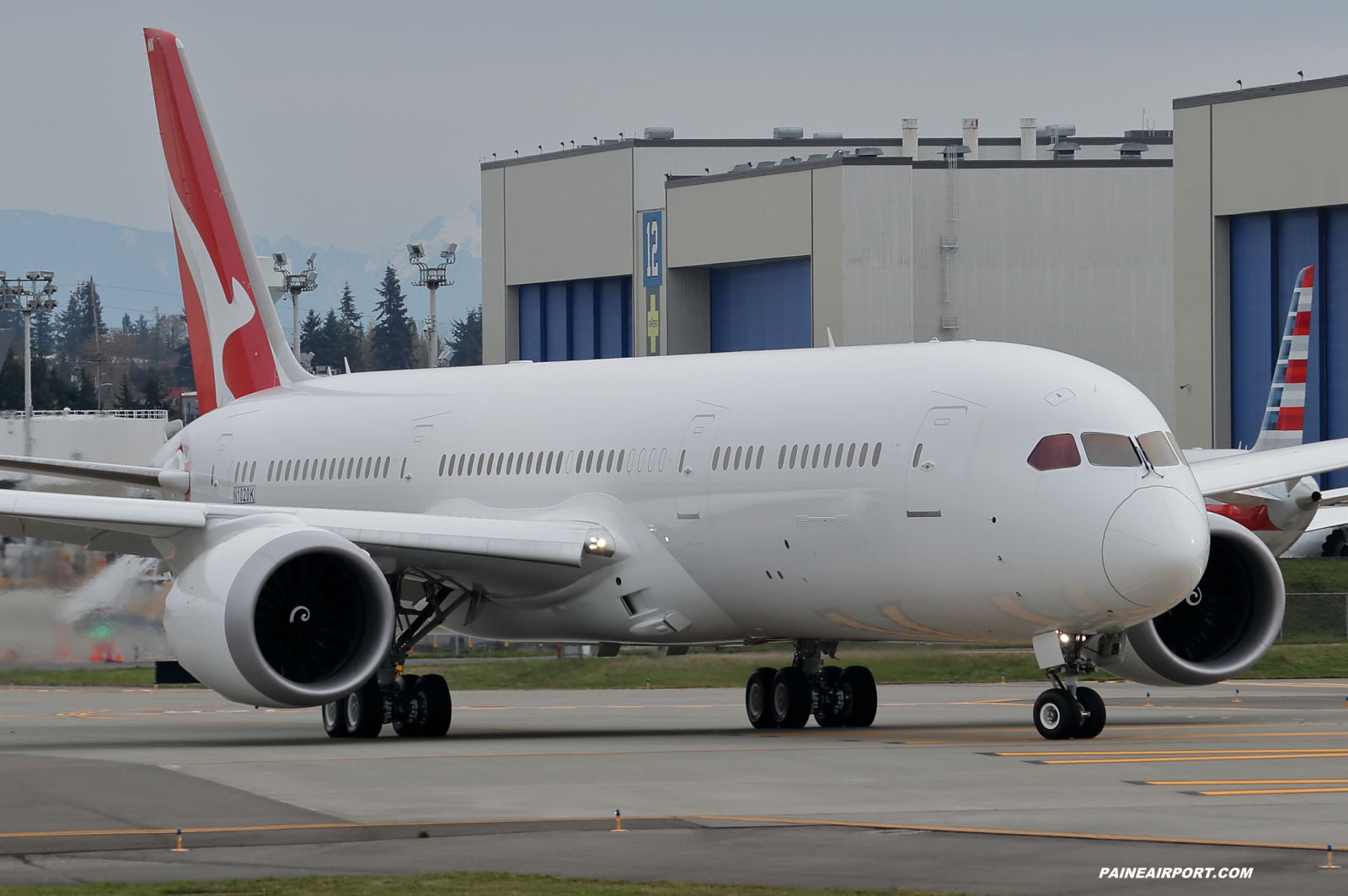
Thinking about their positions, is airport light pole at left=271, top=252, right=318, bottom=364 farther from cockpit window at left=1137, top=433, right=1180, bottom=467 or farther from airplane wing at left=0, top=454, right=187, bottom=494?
cockpit window at left=1137, top=433, right=1180, bottom=467

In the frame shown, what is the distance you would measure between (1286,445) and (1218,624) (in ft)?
86.1

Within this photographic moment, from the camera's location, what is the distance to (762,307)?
83.6 meters

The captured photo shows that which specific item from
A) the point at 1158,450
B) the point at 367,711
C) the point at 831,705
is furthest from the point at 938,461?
the point at 367,711

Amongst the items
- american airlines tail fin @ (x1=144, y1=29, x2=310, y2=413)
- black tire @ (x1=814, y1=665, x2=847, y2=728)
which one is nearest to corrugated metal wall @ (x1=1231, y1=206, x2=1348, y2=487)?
american airlines tail fin @ (x1=144, y1=29, x2=310, y2=413)

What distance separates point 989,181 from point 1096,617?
62.2 metres

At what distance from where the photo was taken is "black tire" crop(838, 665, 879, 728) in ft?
85.1

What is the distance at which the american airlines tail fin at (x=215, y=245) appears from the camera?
3278cm

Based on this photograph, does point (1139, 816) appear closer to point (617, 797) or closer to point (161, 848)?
point (617, 797)

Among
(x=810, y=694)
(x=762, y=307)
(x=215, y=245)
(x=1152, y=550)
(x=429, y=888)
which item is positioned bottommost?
(x=810, y=694)

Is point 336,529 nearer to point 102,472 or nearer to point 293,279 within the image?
point 102,472

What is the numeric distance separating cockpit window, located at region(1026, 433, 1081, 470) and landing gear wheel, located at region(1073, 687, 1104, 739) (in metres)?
2.60

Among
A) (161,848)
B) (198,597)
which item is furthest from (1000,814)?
(198,597)

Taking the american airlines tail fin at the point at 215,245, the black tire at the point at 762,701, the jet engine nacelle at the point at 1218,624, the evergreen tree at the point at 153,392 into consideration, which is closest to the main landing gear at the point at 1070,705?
the jet engine nacelle at the point at 1218,624

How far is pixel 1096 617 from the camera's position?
828 inches
